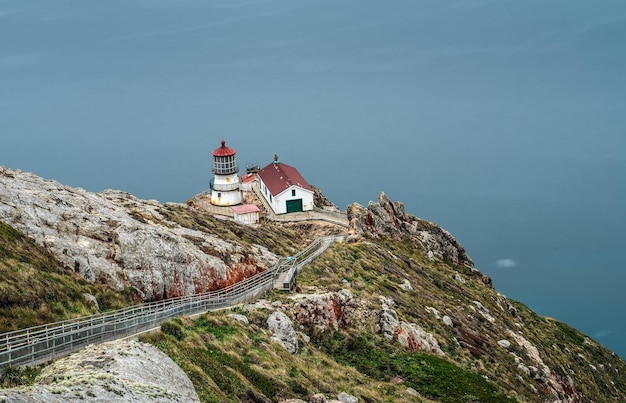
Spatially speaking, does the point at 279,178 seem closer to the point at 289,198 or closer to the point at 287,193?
the point at 287,193

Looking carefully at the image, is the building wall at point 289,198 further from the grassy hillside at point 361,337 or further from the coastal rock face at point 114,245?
the coastal rock face at point 114,245

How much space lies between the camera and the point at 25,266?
39.8 meters

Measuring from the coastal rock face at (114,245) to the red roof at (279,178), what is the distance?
40483mm

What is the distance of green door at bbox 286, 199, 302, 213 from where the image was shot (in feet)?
312

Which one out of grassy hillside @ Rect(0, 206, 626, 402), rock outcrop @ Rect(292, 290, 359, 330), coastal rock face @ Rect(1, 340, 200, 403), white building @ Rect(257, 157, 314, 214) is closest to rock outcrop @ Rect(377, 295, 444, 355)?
grassy hillside @ Rect(0, 206, 626, 402)

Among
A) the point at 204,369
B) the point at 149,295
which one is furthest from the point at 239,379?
the point at 149,295

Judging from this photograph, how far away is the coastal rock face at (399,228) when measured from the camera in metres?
83.5

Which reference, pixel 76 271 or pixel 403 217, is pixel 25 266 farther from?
pixel 403 217

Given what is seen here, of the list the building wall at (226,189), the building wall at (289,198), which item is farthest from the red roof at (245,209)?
the building wall at (226,189)

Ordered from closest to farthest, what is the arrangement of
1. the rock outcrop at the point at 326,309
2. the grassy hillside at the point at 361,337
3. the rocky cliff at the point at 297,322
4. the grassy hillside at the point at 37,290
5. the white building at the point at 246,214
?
1. the grassy hillside at the point at 37,290
2. the grassy hillside at the point at 361,337
3. the rocky cliff at the point at 297,322
4. the rock outcrop at the point at 326,309
5. the white building at the point at 246,214

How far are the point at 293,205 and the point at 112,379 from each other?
67.7 meters

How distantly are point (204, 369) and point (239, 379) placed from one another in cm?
174

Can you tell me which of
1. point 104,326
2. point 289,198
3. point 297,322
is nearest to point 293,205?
point 289,198

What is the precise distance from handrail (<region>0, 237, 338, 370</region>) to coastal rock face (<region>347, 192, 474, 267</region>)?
31.7 m
